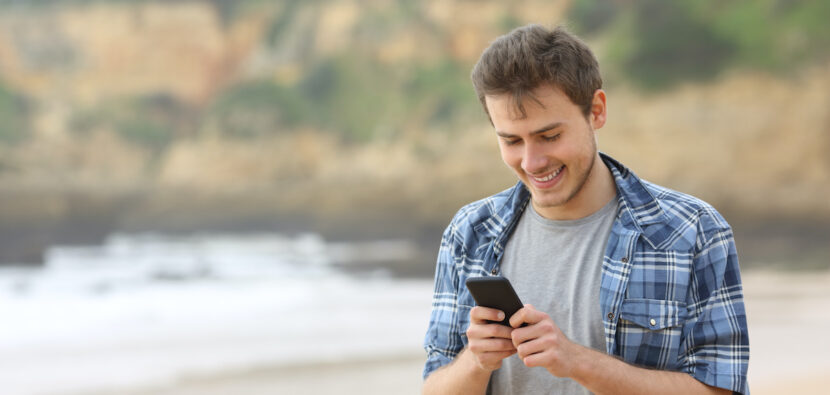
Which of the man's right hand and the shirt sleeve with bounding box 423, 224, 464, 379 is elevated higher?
the shirt sleeve with bounding box 423, 224, 464, 379

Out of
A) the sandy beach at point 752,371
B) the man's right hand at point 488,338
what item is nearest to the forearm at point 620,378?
the man's right hand at point 488,338

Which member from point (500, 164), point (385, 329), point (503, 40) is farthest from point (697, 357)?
point (500, 164)

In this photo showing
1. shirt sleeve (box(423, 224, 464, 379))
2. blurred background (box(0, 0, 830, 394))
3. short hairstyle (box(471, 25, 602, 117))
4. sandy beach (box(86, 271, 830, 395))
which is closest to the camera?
short hairstyle (box(471, 25, 602, 117))

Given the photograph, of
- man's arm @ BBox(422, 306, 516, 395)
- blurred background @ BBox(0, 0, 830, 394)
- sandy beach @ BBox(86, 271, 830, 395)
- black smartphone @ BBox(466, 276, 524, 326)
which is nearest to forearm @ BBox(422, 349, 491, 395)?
man's arm @ BBox(422, 306, 516, 395)

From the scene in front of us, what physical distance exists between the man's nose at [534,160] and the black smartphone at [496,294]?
223 millimetres

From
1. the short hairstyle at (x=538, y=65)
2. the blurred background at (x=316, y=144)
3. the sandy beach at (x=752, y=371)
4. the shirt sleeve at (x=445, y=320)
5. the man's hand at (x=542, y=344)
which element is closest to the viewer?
the man's hand at (x=542, y=344)

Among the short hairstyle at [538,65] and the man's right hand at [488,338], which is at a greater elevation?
the short hairstyle at [538,65]

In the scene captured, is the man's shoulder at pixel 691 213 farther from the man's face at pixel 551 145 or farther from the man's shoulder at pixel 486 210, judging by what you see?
the man's shoulder at pixel 486 210

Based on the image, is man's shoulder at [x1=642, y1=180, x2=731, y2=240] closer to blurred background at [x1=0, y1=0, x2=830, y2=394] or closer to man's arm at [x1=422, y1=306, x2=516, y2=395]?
man's arm at [x1=422, y1=306, x2=516, y2=395]

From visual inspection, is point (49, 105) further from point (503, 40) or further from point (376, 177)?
point (503, 40)

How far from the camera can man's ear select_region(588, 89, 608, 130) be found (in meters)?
1.33

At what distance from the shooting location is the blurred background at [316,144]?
27.3 feet

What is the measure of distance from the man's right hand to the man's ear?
→ 0.38 metres

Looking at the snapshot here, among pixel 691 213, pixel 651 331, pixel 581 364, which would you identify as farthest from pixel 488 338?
pixel 691 213
